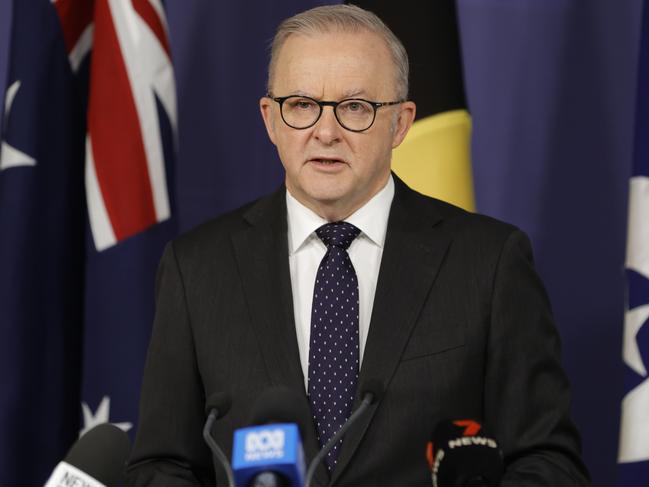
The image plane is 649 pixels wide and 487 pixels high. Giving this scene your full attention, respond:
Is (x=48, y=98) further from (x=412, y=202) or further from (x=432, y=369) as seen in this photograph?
(x=432, y=369)

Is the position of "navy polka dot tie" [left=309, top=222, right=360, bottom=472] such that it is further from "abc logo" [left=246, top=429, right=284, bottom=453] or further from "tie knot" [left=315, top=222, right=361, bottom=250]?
"abc logo" [left=246, top=429, right=284, bottom=453]

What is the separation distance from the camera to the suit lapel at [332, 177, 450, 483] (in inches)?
76.0

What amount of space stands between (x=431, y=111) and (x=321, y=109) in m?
1.00

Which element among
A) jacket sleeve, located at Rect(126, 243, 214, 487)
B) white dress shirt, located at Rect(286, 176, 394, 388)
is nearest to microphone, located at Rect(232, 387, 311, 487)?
jacket sleeve, located at Rect(126, 243, 214, 487)

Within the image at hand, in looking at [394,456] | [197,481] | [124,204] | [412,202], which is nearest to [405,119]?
[412,202]

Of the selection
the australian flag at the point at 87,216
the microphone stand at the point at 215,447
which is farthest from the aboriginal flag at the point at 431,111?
the microphone stand at the point at 215,447

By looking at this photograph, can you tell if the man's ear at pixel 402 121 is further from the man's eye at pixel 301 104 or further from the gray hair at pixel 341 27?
the man's eye at pixel 301 104

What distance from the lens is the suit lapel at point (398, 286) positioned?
193 cm

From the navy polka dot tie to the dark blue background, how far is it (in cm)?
149

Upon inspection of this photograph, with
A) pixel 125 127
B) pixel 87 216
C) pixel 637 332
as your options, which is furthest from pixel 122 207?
pixel 637 332

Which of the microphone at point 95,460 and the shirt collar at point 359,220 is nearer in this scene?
the microphone at point 95,460

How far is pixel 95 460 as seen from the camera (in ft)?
4.42

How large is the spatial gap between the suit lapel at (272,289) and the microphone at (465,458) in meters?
0.55

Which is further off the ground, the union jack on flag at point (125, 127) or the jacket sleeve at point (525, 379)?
the union jack on flag at point (125, 127)
